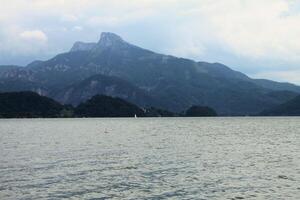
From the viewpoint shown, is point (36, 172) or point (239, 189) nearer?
point (239, 189)

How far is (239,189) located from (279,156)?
120ft

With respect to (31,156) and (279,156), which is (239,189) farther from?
(31,156)

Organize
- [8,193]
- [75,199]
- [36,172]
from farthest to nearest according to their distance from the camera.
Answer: [36,172] < [8,193] < [75,199]

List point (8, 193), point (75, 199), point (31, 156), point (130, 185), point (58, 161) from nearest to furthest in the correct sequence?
1. point (75, 199)
2. point (8, 193)
3. point (130, 185)
4. point (58, 161)
5. point (31, 156)

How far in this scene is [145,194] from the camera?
45.6 m

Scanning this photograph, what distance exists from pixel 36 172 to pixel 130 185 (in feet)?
52.3

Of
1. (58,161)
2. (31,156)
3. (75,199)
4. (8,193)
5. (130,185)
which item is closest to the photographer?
(75,199)

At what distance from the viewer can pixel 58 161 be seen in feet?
238

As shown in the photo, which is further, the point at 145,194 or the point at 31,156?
the point at 31,156

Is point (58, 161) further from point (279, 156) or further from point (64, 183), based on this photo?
point (279, 156)

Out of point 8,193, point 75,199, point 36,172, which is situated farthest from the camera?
point 36,172

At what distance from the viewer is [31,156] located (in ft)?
265

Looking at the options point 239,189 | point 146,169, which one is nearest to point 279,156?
point 146,169

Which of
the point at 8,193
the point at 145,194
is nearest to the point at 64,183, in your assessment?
the point at 8,193
